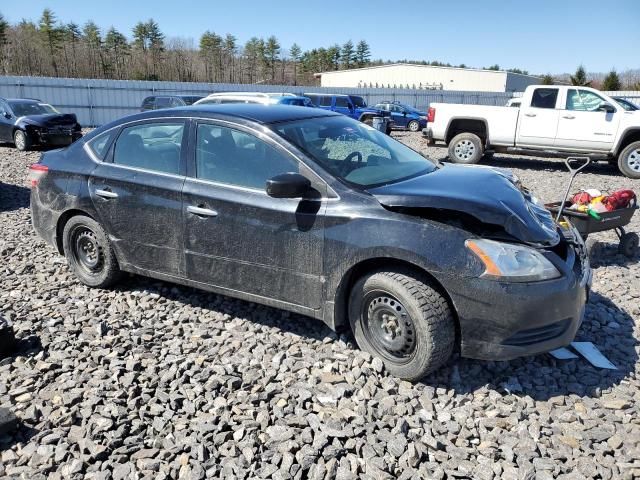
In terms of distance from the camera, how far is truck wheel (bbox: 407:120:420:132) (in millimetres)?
25078

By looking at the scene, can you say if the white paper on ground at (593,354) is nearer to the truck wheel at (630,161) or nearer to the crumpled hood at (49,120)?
the truck wheel at (630,161)

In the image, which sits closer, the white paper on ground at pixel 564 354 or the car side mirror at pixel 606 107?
the white paper on ground at pixel 564 354

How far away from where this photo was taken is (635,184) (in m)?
Answer: 10.9

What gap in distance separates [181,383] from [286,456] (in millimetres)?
1005

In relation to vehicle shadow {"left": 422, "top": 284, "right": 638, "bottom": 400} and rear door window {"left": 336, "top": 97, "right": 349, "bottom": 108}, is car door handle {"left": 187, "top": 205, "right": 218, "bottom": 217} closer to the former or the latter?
vehicle shadow {"left": 422, "top": 284, "right": 638, "bottom": 400}

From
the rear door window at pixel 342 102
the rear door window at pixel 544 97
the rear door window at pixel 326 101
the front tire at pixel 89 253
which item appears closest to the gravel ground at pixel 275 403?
the front tire at pixel 89 253

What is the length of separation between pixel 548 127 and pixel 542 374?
10456 mm

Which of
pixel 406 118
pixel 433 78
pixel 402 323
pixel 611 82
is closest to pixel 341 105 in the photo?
pixel 406 118

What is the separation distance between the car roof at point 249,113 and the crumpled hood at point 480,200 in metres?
1.07

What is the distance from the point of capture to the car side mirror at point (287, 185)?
325cm

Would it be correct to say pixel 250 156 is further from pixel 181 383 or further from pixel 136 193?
pixel 181 383

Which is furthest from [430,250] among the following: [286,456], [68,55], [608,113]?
[68,55]

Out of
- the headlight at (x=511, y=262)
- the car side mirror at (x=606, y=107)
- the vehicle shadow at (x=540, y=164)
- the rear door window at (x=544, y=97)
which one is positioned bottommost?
the vehicle shadow at (x=540, y=164)

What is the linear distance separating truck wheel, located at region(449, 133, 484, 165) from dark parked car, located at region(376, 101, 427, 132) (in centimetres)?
1213
